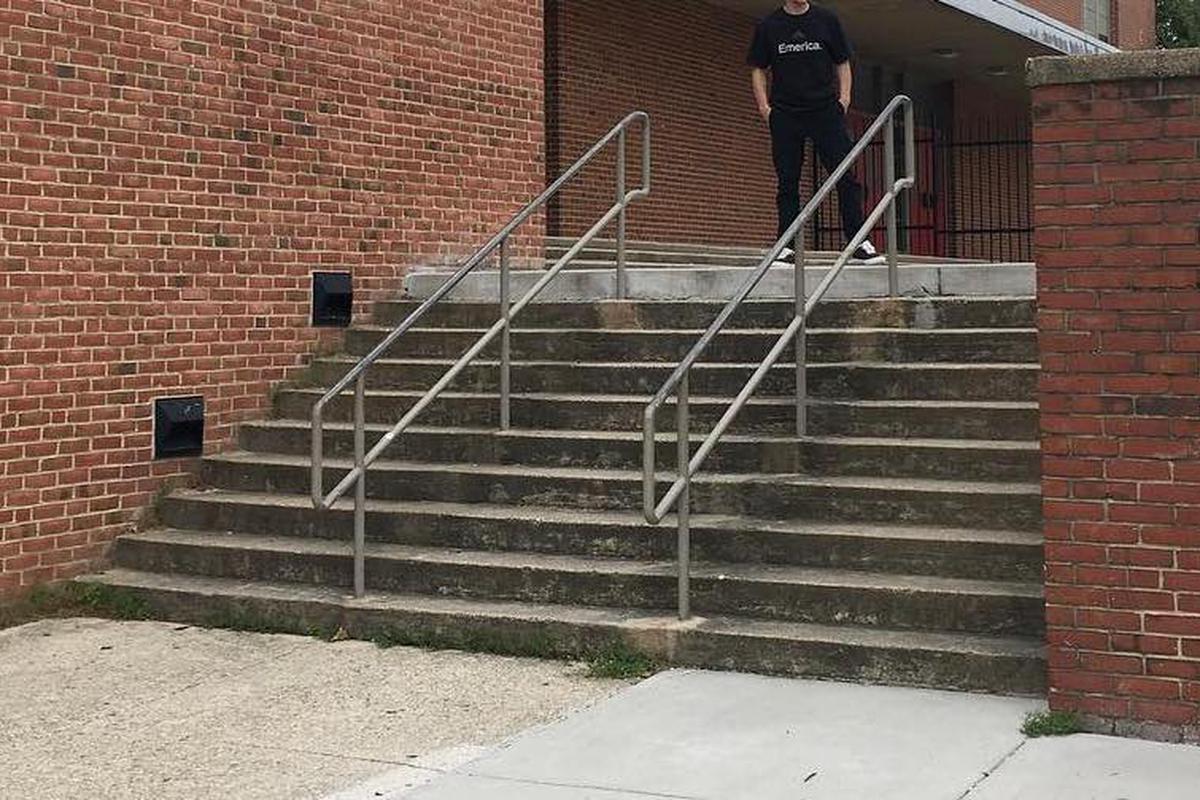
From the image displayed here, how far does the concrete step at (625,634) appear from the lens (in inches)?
212

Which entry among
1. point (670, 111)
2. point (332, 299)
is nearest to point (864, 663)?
point (332, 299)

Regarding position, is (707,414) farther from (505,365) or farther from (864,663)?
(864,663)

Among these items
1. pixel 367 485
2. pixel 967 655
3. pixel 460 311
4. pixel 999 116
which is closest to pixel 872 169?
pixel 999 116

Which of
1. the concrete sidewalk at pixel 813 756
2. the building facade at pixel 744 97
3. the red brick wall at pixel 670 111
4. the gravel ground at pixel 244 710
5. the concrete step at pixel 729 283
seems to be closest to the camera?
the concrete sidewalk at pixel 813 756

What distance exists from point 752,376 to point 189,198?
130 inches

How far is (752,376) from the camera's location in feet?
22.9

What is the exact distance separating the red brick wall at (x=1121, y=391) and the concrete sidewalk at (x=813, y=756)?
0.25 metres

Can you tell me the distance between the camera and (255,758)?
16.1 feet

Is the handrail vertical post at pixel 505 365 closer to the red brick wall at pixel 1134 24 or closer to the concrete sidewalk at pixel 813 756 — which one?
the concrete sidewalk at pixel 813 756

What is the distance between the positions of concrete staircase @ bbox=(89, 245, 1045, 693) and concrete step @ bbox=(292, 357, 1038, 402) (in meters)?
0.01

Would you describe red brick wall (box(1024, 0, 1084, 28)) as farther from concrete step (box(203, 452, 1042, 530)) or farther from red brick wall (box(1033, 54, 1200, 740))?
red brick wall (box(1033, 54, 1200, 740))

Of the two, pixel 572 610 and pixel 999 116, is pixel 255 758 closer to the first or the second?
pixel 572 610

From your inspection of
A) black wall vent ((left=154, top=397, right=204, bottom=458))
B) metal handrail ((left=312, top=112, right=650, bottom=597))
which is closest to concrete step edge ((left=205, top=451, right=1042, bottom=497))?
black wall vent ((left=154, top=397, right=204, bottom=458))

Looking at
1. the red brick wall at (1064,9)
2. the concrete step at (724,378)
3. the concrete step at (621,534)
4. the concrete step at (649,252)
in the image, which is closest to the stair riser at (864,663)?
the concrete step at (621,534)
